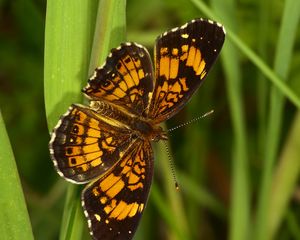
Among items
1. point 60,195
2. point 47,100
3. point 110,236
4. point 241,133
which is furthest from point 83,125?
point 60,195

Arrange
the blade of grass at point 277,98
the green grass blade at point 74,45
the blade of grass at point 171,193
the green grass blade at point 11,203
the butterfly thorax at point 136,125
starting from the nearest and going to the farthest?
1. the green grass blade at point 11,203
2. the green grass blade at point 74,45
3. the blade of grass at point 277,98
4. the butterfly thorax at point 136,125
5. the blade of grass at point 171,193

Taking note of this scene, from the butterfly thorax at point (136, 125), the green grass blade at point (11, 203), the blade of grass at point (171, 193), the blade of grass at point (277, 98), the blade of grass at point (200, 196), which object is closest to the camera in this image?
the green grass blade at point (11, 203)

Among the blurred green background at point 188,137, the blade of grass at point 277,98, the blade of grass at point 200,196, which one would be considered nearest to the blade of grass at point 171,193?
the blurred green background at point 188,137

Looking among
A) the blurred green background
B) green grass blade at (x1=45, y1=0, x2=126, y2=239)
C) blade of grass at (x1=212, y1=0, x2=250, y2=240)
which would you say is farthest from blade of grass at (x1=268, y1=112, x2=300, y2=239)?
green grass blade at (x1=45, y1=0, x2=126, y2=239)

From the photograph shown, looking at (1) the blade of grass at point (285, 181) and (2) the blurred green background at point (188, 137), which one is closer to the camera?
(1) the blade of grass at point (285, 181)

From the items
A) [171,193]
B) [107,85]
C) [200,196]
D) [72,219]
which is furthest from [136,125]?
[200,196]

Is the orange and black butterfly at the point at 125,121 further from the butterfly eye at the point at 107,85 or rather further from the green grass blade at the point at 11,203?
the green grass blade at the point at 11,203

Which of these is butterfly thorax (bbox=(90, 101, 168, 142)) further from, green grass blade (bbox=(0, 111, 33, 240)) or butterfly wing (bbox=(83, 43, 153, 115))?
green grass blade (bbox=(0, 111, 33, 240))

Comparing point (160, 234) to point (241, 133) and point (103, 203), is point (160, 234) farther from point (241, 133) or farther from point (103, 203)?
point (103, 203)
